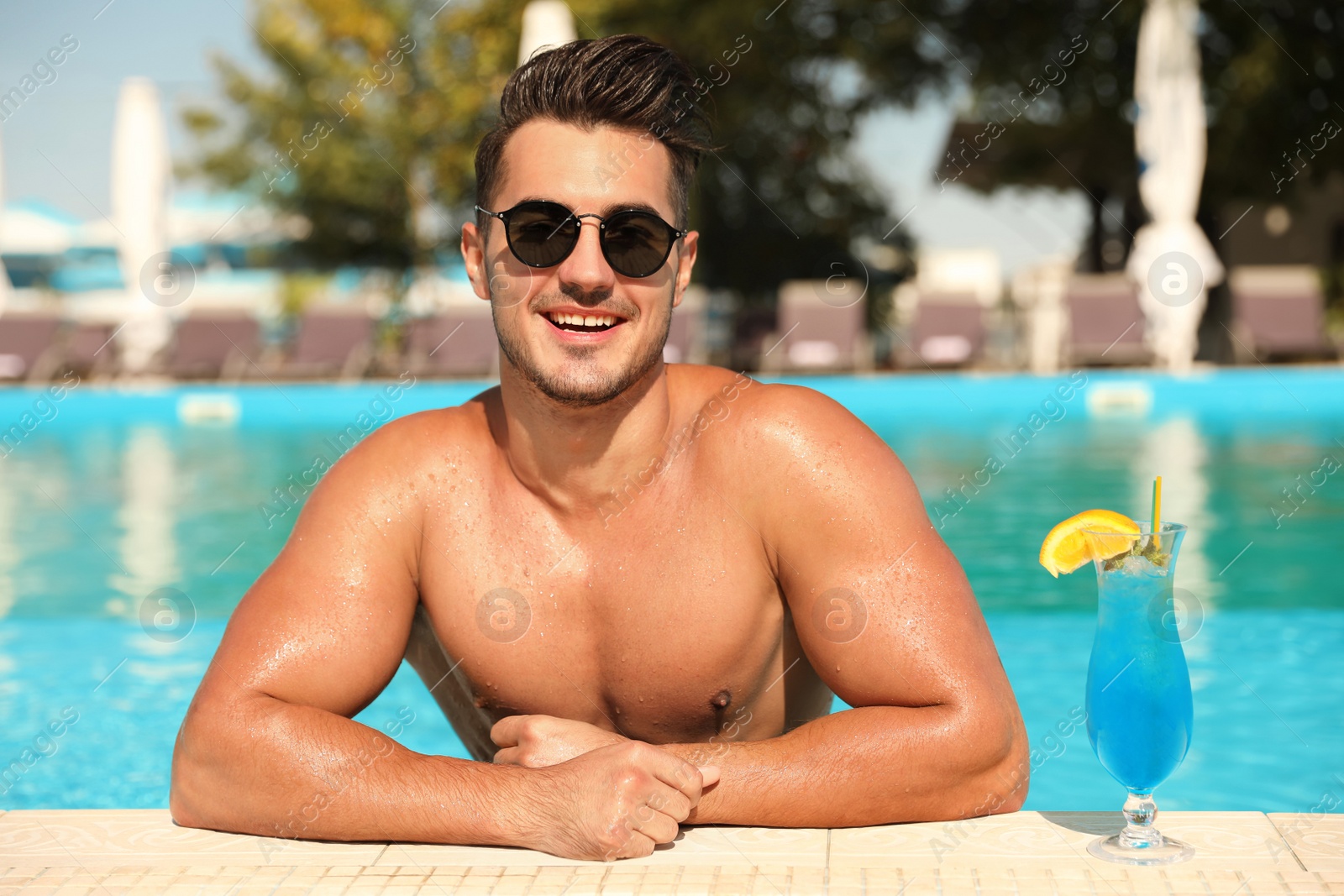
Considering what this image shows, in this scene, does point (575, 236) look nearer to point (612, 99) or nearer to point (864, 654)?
point (612, 99)

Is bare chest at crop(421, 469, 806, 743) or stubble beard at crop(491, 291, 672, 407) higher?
stubble beard at crop(491, 291, 672, 407)

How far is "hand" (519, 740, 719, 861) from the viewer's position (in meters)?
1.66

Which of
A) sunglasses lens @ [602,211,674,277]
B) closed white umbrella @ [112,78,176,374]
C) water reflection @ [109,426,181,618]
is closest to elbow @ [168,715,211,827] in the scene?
sunglasses lens @ [602,211,674,277]

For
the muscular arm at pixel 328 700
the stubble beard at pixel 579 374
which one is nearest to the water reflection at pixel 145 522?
the muscular arm at pixel 328 700

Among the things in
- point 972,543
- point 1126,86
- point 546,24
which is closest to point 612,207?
point 972,543

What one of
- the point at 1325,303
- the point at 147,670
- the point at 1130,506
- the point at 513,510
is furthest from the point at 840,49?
the point at 513,510

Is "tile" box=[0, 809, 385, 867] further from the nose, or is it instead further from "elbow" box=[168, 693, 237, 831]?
the nose

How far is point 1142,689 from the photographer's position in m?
1.63

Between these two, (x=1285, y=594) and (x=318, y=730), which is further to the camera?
(x=1285, y=594)

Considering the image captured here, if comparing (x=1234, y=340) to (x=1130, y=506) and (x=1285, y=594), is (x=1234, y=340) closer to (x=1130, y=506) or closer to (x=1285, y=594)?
(x=1130, y=506)

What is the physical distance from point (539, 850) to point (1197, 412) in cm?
980

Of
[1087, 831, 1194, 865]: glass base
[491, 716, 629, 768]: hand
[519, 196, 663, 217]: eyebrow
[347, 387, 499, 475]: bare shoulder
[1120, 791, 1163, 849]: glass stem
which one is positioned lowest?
[1087, 831, 1194, 865]: glass base

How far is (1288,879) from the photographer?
1.54m

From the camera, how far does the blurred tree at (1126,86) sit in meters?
13.5
